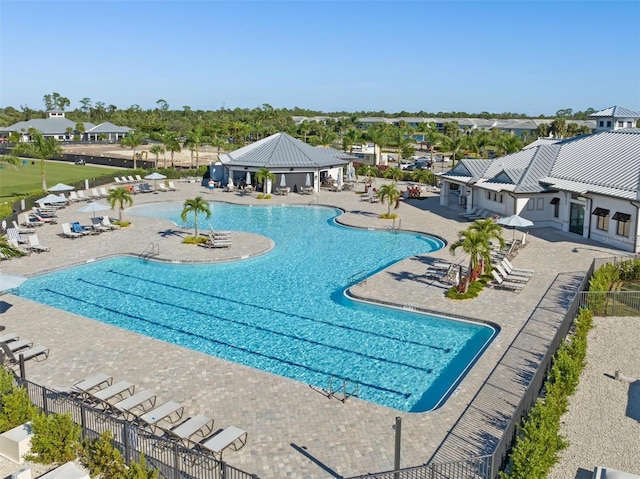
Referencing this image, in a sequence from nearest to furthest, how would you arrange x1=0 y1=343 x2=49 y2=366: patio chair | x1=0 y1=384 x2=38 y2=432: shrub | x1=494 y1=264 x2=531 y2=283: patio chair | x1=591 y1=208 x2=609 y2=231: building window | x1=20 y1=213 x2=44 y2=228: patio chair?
x1=0 y1=384 x2=38 y2=432: shrub
x1=0 y1=343 x2=49 y2=366: patio chair
x1=494 y1=264 x2=531 y2=283: patio chair
x1=591 y1=208 x2=609 y2=231: building window
x1=20 y1=213 x2=44 y2=228: patio chair

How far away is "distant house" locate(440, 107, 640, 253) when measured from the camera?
30391 mm

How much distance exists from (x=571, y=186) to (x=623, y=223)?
13.5 feet

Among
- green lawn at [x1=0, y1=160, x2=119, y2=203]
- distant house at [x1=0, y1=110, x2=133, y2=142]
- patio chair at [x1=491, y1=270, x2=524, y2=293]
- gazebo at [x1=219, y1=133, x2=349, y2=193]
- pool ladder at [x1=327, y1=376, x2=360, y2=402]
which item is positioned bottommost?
pool ladder at [x1=327, y1=376, x2=360, y2=402]

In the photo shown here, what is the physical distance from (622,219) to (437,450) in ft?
72.9

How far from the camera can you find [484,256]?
2297 centimetres

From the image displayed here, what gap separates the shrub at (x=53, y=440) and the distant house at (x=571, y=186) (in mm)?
26876

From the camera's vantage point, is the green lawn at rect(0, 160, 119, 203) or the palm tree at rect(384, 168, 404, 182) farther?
the palm tree at rect(384, 168, 404, 182)

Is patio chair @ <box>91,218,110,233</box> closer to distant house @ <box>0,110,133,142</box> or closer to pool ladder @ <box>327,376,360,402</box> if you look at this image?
pool ladder @ <box>327,376,360,402</box>

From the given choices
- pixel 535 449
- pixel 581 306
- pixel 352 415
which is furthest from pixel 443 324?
pixel 535 449

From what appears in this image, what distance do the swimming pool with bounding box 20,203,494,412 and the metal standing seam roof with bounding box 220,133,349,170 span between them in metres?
17.6

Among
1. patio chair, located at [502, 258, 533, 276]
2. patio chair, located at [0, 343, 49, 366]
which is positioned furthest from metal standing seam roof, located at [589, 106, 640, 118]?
patio chair, located at [0, 343, 49, 366]

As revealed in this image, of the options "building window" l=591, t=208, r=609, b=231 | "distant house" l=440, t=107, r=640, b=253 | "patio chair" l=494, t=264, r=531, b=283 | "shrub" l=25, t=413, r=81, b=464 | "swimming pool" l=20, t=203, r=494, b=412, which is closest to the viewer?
Answer: "shrub" l=25, t=413, r=81, b=464

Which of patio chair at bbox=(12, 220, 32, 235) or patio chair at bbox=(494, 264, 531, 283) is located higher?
patio chair at bbox=(12, 220, 32, 235)

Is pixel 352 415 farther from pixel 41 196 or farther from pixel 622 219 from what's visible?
pixel 41 196
